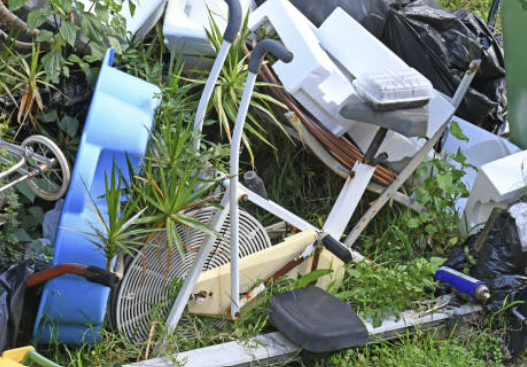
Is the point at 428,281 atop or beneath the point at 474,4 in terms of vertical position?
beneath

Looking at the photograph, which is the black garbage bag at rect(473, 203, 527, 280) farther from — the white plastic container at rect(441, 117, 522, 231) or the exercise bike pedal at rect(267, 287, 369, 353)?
the exercise bike pedal at rect(267, 287, 369, 353)

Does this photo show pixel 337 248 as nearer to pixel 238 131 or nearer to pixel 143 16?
pixel 238 131

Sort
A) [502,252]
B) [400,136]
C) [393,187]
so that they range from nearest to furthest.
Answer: [502,252]
[400,136]
[393,187]

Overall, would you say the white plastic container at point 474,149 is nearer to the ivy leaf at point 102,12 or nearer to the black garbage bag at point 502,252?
the black garbage bag at point 502,252

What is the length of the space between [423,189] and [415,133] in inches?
25.5

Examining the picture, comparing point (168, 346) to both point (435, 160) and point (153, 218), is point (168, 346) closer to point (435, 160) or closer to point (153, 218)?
point (153, 218)

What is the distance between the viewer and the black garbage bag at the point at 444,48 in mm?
3771

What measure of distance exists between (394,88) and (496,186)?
2.62 ft

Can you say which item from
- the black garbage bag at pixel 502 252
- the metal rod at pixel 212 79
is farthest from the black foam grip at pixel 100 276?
the black garbage bag at pixel 502 252

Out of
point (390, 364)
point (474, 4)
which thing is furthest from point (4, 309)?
point (474, 4)

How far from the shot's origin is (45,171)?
2668 mm

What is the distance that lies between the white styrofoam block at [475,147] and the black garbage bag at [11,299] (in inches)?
91.4

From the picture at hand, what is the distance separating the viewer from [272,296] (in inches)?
120

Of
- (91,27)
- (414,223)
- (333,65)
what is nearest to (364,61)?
(333,65)
